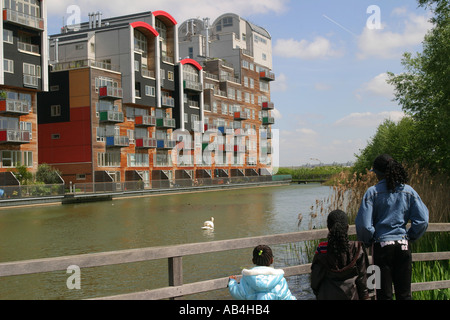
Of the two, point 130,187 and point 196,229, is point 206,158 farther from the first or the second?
point 196,229

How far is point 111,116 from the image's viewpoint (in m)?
55.3

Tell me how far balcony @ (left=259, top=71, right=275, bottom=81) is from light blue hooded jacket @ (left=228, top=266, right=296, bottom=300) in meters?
91.2

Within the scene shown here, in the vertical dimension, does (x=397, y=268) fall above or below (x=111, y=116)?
below

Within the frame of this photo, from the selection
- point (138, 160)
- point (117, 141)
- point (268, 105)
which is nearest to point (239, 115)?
point (268, 105)

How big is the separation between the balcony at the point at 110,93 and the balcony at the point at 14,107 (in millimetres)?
10434

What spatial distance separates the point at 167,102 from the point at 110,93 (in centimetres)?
1140

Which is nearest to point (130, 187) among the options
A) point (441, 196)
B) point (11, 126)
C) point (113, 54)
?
point (11, 126)

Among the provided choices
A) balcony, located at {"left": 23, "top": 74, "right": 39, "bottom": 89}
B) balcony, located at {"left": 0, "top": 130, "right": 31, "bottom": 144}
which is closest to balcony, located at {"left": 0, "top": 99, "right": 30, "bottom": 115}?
balcony, located at {"left": 23, "top": 74, "right": 39, "bottom": 89}

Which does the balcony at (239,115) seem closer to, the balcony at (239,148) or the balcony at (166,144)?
the balcony at (239,148)

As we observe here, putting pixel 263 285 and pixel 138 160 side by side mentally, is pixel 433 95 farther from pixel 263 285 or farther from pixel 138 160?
pixel 138 160

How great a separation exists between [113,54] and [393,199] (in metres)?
58.3

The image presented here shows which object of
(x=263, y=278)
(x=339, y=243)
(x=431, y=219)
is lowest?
(x=431, y=219)

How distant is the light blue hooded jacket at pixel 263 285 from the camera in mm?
4371

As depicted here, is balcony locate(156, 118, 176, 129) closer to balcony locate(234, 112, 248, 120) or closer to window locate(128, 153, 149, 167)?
window locate(128, 153, 149, 167)
